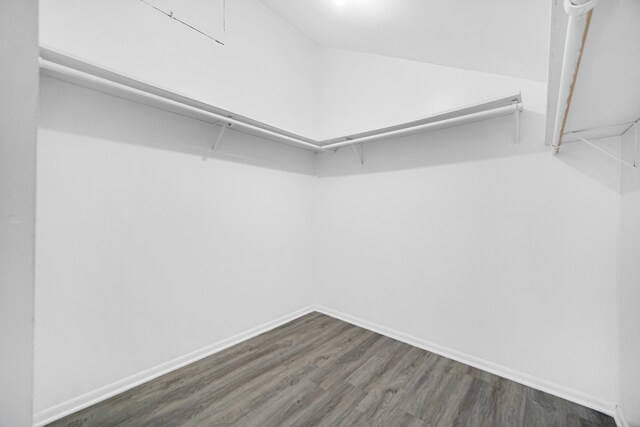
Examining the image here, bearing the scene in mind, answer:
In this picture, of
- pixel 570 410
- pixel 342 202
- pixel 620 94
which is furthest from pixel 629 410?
pixel 342 202

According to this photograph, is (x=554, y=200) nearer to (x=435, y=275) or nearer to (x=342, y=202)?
(x=435, y=275)

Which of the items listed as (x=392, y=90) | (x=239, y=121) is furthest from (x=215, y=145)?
(x=392, y=90)

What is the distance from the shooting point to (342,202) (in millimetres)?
2928

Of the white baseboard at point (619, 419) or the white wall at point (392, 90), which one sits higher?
the white wall at point (392, 90)

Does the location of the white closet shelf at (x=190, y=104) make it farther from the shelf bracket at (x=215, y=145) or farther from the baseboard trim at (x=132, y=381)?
the baseboard trim at (x=132, y=381)

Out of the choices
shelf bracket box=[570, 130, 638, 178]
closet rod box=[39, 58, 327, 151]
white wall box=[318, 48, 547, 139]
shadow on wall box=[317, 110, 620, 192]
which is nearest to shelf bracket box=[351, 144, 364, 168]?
shadow on wall box=[317, 110, 620, 192]

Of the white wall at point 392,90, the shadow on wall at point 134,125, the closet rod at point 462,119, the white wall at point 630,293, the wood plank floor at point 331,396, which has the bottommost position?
the wood plank floor at point 331,396

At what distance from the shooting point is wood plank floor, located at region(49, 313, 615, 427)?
1.52 metres

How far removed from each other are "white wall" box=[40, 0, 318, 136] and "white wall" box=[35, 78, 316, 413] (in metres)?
0.27

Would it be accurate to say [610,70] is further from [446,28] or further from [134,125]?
[134,125]

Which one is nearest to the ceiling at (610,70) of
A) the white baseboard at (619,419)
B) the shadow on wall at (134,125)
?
the white baseboard at (619,419)

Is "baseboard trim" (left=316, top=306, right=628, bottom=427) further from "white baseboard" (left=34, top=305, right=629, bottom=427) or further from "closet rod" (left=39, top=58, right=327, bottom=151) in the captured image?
"closet rod" (left=39, top=58, right=327, bottom=151)

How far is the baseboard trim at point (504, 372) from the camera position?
1.62 meters

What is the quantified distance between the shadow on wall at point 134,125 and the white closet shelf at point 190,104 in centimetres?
6
